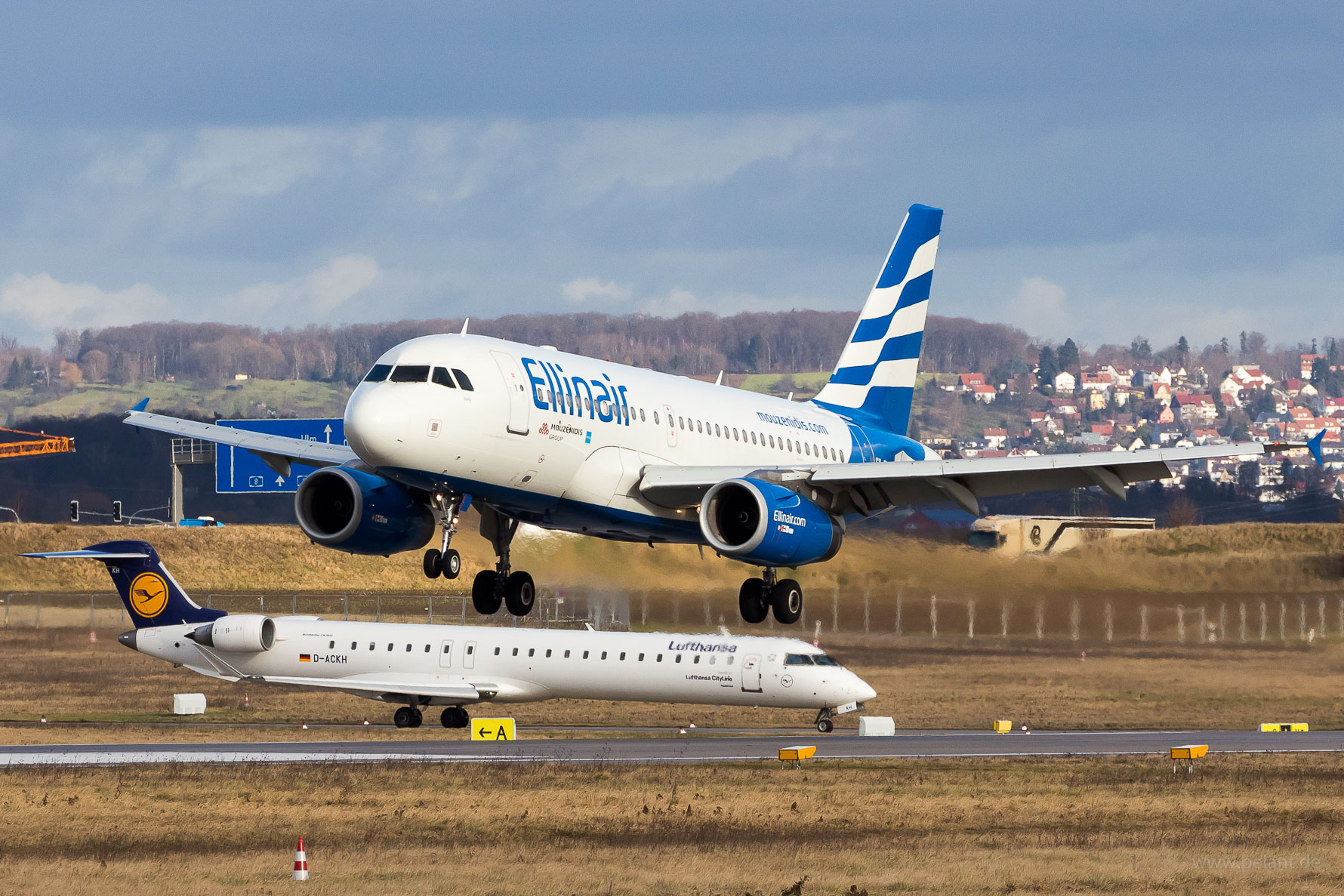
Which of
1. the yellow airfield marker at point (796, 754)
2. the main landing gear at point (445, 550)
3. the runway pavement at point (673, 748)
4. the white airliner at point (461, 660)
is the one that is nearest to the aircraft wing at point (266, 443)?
the main landing gear at point (445, 550)

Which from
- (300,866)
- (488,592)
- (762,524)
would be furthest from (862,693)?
(762,524)

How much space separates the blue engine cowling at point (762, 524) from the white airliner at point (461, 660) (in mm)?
37054

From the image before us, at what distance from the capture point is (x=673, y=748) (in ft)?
238

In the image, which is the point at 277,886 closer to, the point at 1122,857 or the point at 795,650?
the point at 1122,857

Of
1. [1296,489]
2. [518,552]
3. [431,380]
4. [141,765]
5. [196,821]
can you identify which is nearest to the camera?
[431,380]

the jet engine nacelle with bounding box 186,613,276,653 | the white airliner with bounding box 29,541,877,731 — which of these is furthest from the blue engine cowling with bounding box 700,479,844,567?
the jet engine nacelle with bounding box 186,613,276,653

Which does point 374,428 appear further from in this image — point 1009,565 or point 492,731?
point 1009,565

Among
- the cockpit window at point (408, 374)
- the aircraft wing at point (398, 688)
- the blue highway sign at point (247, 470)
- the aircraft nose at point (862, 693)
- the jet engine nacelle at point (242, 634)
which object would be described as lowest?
the aircraft wing at point (398, 688)

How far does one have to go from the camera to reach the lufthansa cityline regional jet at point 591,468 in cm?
3494

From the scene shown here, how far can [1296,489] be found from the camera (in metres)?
192

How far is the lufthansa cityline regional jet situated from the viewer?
34.9 m

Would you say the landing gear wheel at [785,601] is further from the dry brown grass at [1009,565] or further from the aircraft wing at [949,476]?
the dry brown grass at [1009,565]

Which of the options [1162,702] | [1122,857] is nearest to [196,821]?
[1122,857]

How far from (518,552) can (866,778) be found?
→ 16.1m
